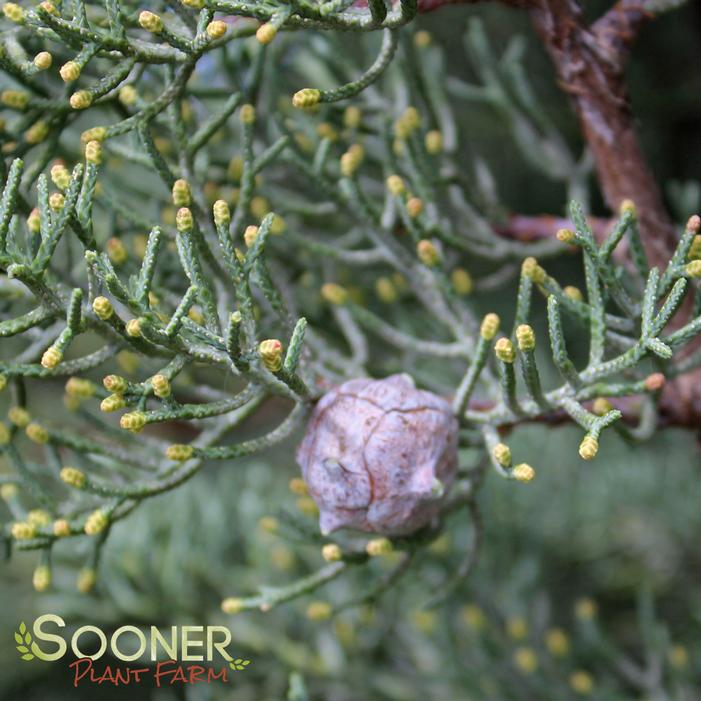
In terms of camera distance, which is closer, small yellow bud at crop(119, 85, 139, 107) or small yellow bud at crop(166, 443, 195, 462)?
small yellow bud at crop(166, 443, 195, 462)

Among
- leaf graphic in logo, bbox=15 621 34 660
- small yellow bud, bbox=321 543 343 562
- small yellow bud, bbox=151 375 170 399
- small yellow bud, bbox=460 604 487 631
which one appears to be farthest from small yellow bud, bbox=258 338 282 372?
small yellow bud, bbox=460 604 487 631

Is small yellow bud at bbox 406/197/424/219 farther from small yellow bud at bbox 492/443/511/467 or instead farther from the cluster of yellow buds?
small yellow bud at bbox 492/443/511/467

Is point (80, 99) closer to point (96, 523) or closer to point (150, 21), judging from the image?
point (150, 21)

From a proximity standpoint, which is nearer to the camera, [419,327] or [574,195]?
[574,195]

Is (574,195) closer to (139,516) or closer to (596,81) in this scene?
(596,81)

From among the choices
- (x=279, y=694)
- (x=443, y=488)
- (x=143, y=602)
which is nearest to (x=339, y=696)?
(x=279, y=694)

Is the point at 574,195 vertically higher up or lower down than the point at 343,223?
higher up
